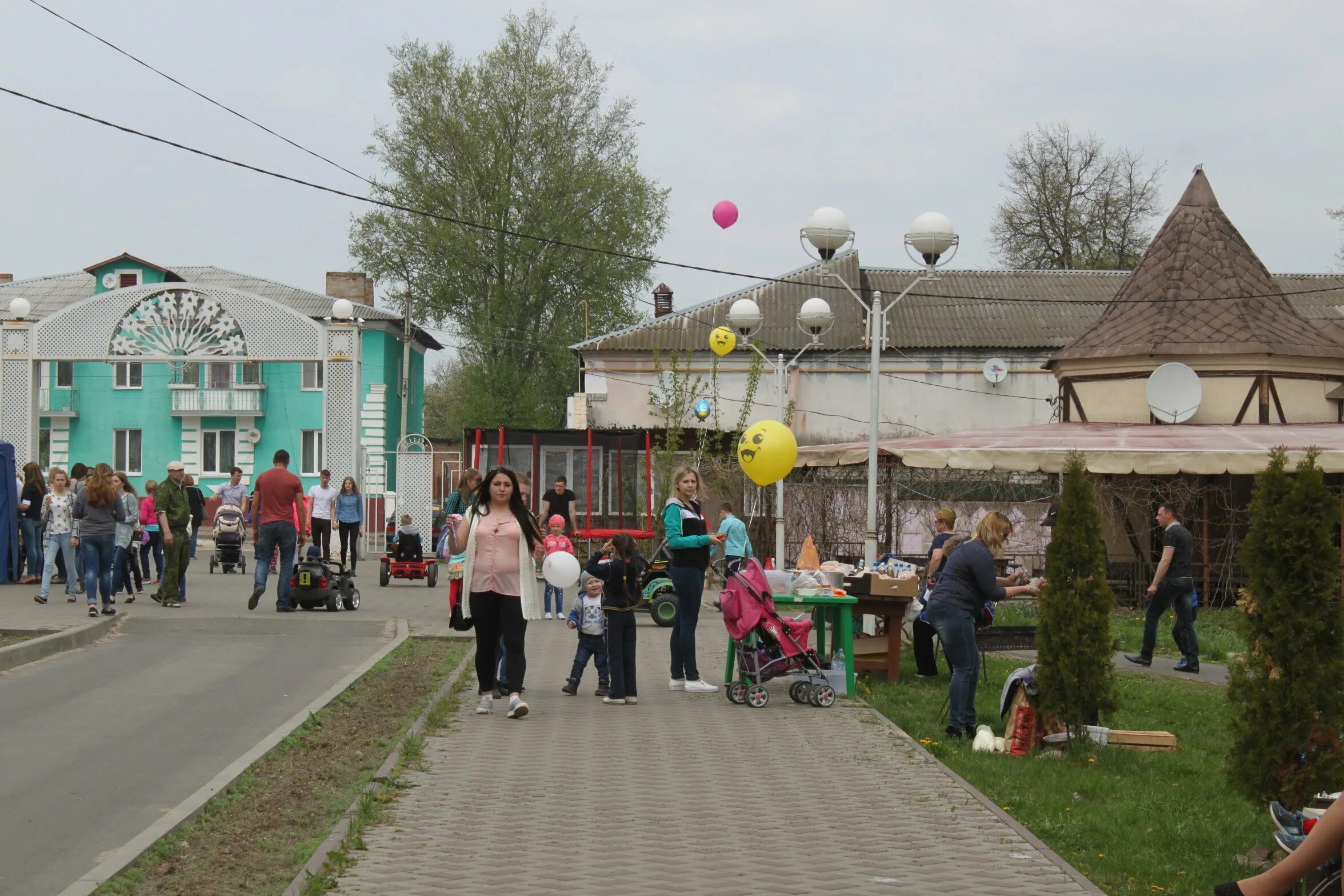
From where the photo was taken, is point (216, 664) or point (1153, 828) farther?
point (216, 664)

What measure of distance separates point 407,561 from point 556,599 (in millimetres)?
5643

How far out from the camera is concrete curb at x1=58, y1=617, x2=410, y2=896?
6.20m

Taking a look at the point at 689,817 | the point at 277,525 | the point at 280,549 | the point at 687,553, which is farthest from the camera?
the point at 280,549

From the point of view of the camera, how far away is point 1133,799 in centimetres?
845

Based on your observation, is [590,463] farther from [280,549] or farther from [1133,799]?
[1133,799]

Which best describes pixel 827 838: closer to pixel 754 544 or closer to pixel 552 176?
pixel 754 544

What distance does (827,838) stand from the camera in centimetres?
719

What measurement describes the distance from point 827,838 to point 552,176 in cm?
4387

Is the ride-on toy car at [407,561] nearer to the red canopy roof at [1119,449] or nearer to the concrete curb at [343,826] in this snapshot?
the red canopy roof at [1119,449]

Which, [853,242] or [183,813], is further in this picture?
[853,242]

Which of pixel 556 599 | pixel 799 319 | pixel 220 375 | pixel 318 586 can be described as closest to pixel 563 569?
pixel 318 586

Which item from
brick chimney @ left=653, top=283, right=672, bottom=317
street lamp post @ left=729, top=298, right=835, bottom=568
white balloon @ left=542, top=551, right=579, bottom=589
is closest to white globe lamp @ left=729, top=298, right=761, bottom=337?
street lamp post @ left=729, top=298, right=835, bottom=568

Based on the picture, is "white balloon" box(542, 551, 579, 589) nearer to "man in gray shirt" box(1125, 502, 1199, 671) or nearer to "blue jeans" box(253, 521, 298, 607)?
"man in gray shirt" box(1125, 502, 1199, 671)

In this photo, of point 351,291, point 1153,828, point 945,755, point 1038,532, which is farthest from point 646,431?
point 351,291
